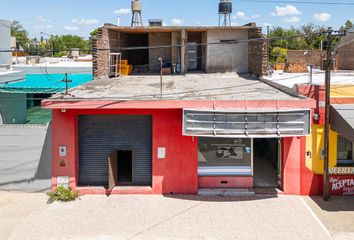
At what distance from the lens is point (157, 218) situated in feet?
45.5

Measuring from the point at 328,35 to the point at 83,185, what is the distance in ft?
33.9

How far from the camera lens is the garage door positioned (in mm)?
16344

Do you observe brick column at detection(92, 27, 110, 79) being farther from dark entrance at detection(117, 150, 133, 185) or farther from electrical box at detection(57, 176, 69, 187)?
electrical box at detection(57, 176, 69, 187)

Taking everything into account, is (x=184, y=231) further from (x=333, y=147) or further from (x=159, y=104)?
(x=333, y=147)

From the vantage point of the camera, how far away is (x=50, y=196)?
15.7 meters

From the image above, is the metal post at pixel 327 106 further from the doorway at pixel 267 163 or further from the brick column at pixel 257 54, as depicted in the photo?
the brick column at pixel 257 54

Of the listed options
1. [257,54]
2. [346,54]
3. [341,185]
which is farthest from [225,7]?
[341,185]

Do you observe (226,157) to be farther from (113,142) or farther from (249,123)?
(113,142)

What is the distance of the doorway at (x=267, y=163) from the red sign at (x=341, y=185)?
1903 millimetres

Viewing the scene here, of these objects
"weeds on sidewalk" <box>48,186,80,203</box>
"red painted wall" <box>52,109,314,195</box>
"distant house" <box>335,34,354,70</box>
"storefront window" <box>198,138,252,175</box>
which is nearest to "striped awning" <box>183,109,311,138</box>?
"red painted wall" <box>52,109,314,195</box>

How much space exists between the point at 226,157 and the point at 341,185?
432cm

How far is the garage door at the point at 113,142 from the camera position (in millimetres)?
16344

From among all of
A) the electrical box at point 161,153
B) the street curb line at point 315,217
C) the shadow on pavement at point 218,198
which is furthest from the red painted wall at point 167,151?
the street curb line at point 315,217

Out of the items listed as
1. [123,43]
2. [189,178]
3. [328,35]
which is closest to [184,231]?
[189,178]
